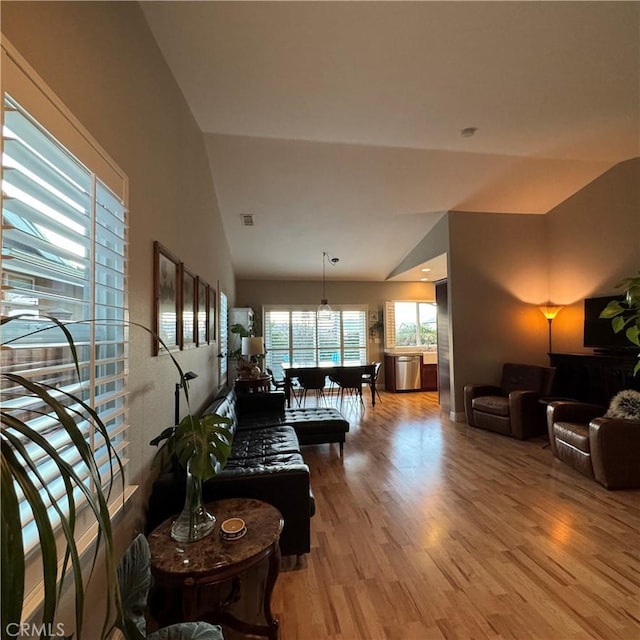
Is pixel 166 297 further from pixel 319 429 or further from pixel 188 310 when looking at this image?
pixel 319 429

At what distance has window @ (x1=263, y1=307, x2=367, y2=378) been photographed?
A: 829 centimetres

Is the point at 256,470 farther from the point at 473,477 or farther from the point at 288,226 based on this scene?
the point at 288,226

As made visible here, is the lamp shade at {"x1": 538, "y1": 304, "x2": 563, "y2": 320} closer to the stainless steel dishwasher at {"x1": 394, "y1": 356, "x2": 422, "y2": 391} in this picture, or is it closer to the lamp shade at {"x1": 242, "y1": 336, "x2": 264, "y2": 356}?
the stainless steel dishwasher at {"x1": 394, "y1": 356, "x2": 422, "y2": 391}

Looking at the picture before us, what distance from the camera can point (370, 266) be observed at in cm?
764

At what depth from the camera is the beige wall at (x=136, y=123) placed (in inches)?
44.4

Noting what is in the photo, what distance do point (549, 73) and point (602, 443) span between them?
10.0 ft

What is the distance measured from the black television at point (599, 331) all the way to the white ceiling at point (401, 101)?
66.6 inches

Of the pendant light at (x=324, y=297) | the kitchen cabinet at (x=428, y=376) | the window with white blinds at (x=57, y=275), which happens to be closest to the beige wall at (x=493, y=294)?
the pendant light at (x=324, y=297)

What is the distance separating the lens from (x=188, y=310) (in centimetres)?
288

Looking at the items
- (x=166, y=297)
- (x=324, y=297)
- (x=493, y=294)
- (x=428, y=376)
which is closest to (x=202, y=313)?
(x=166, y=297)

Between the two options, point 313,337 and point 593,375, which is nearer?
point 593,375

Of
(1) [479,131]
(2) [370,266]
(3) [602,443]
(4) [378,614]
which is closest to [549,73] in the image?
(1) [479,131]

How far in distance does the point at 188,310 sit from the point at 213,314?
154 centimetres

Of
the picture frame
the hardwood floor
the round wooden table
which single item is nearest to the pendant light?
the picture frame
